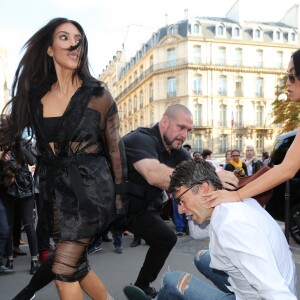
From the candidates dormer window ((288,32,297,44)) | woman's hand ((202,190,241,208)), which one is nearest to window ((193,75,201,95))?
dormer window ((288,32,297,44))

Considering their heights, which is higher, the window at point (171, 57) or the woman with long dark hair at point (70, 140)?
the window at point (171, 57)

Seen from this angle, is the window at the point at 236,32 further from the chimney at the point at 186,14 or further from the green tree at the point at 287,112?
the green tree at the point at 287,112

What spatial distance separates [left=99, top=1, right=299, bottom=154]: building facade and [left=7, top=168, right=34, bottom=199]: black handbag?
39601 millimetres

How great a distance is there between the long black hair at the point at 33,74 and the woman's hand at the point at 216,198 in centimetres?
114

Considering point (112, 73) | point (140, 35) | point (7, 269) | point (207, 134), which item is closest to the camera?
point (7, 269)

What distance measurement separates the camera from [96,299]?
259 cm

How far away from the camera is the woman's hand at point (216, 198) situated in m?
1.81

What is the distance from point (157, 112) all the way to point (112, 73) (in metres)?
25.0

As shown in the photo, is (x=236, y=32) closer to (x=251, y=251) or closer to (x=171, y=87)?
(x=171, y=87)

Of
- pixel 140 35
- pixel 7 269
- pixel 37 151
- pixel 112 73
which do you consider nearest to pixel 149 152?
pixel 37 151

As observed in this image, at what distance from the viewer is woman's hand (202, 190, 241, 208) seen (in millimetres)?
1806

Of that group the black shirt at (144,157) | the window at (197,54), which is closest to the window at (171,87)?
the window at (197,54)

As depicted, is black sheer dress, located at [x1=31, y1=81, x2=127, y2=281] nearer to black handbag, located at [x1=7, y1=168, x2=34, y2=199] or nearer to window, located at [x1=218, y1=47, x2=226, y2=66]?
black handbag, located at [x1=7, y1=168, x2=34, y2=199]

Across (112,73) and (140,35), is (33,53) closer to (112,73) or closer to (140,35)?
(140,35)
